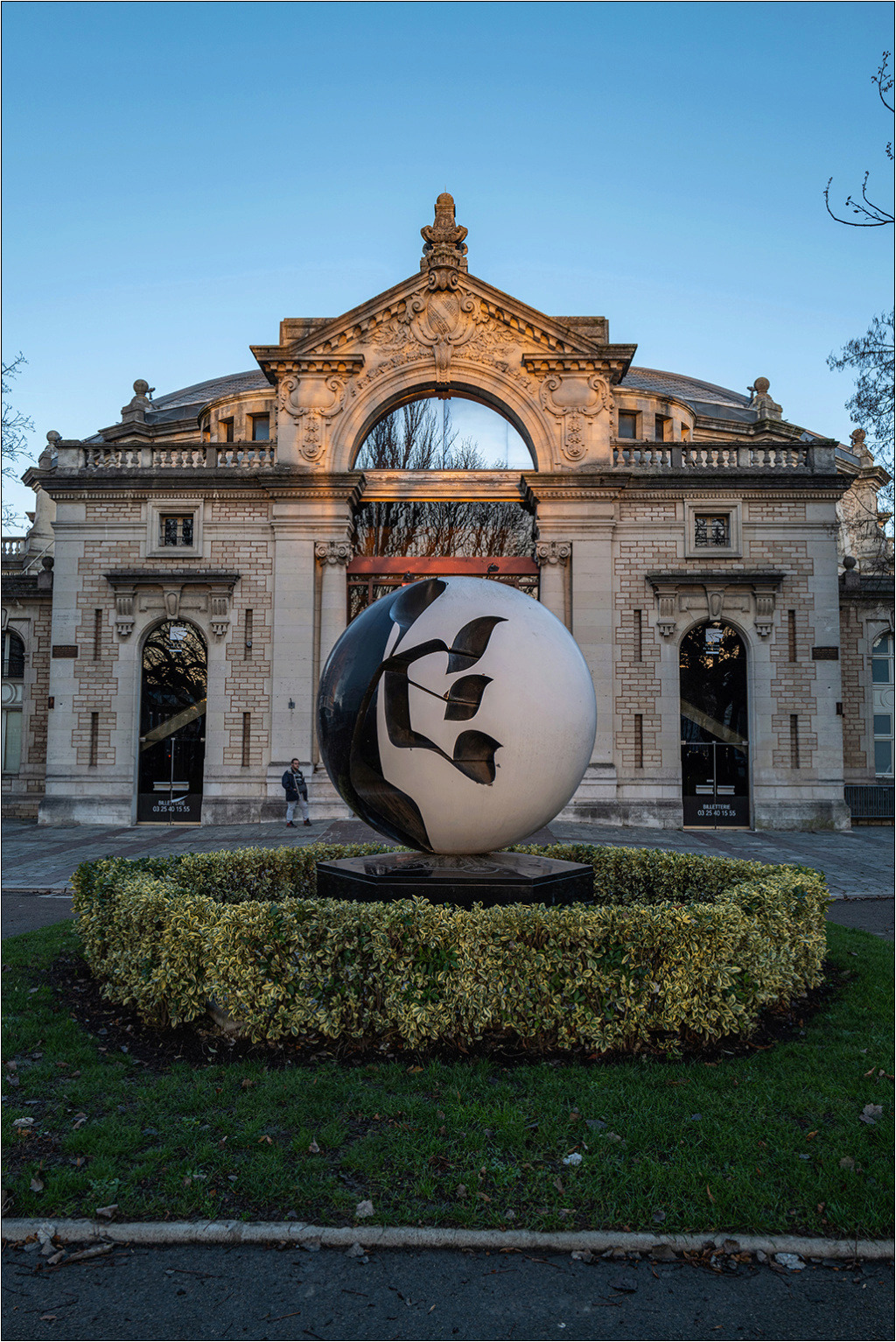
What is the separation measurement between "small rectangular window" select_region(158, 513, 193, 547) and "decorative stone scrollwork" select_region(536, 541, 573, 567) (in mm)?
10478

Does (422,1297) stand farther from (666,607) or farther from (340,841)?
(666,607)

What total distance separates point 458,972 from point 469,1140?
1443mm

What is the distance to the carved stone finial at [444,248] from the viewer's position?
952 inches

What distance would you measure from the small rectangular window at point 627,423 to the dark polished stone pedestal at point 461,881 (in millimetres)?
30507

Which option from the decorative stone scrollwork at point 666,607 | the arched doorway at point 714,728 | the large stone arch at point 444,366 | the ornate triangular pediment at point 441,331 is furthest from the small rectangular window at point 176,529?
the arched doorway at point 714,728

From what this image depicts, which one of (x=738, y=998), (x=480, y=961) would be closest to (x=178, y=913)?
(x=480, y=961)

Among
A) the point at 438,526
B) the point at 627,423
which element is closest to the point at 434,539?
the point at 438,526

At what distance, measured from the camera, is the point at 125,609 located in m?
24.1

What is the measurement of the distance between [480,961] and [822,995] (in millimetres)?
3674

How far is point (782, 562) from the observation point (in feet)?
78.6

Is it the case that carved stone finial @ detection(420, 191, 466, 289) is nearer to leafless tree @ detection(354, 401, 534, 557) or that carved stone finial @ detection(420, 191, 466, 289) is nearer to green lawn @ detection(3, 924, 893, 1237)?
leafless tree @ detection(354, 401, 534, 557)

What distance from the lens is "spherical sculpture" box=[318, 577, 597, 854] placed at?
6.98 meters

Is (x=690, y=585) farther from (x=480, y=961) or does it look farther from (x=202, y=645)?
(x=480, y=961)

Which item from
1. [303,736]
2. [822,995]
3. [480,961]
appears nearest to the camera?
[480,961]
